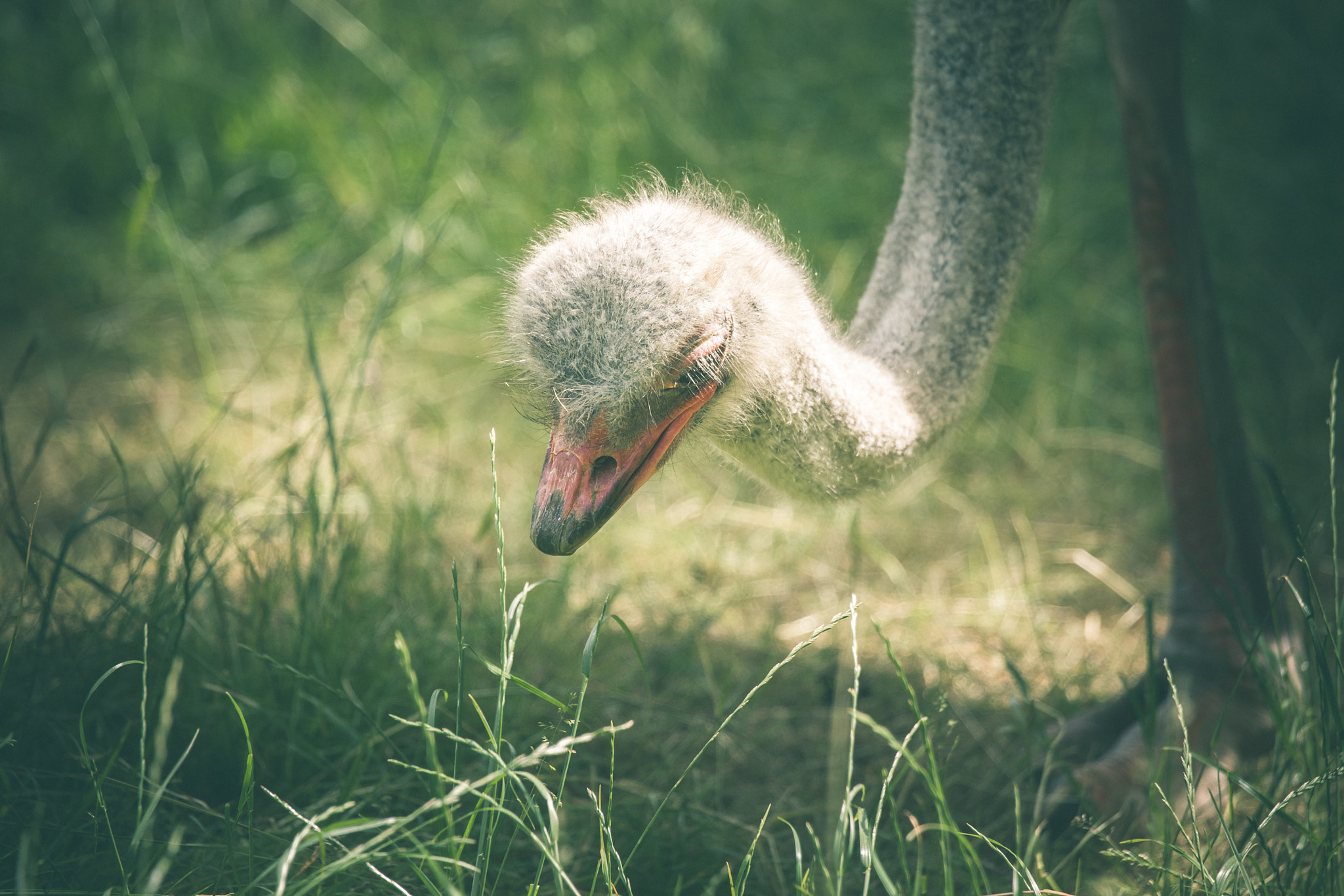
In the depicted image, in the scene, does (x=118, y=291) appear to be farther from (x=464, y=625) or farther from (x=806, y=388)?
(x=806, y=388)

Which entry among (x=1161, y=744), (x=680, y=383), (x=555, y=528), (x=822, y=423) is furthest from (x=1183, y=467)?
(x=555, y=528)

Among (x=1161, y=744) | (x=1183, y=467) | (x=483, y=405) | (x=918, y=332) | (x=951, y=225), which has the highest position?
(x=951, y=225)

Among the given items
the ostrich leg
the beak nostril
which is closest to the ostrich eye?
the beak nostril

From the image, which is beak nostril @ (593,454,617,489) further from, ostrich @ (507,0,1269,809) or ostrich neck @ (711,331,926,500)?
ostrich neck @ (711,331,926,500)

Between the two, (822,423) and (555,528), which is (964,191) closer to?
(822,423)

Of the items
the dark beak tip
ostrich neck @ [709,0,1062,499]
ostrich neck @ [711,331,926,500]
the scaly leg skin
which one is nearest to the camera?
the dark beak tip

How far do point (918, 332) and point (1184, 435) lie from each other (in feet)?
1.80

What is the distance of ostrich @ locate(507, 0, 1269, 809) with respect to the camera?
1.06m

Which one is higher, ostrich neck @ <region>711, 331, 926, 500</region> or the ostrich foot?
ostrich neck @ <region>711, 331, 926, 500</region>

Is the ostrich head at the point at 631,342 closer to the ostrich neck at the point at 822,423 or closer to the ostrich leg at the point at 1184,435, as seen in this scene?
the ostrich neck at the point at 822,423

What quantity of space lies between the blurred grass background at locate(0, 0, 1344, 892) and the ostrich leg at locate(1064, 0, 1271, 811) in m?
0.12

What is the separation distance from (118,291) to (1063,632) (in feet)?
9.94

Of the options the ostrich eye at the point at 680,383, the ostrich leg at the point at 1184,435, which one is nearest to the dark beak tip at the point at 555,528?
the ostrich eye at the point at 680,383

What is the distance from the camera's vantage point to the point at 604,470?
1.09m
